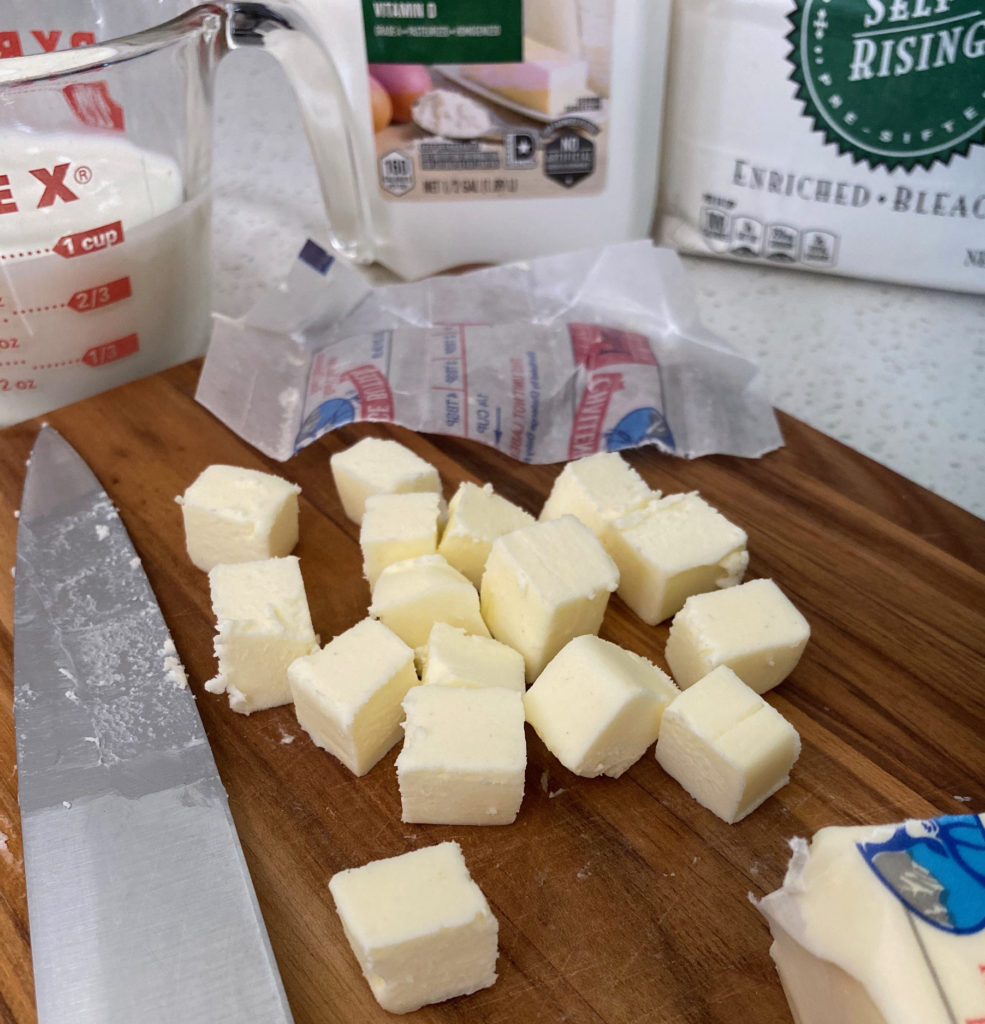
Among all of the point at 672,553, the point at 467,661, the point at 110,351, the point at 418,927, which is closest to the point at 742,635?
the point at 672,553

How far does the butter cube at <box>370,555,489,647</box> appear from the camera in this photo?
890 millimetres

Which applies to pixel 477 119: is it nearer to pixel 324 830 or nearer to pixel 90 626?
pixel 90 626

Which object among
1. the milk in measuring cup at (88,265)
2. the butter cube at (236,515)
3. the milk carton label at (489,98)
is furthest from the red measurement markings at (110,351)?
the milk carton label at (489,98)

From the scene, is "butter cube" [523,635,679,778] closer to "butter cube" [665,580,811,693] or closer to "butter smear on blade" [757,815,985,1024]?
"butter cube" [665,580,811,693]

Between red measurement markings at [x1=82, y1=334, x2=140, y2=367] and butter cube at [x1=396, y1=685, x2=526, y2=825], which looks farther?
red measurement markings at [x1=82, y1=334, x2=140, y2=367]

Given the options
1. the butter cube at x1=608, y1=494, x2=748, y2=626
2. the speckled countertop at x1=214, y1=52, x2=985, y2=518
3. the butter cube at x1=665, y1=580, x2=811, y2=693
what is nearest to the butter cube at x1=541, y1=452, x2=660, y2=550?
the butter cube at x1=608, y1=494, x2=748, y2=626

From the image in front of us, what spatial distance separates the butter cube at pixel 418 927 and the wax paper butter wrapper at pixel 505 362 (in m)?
0.51

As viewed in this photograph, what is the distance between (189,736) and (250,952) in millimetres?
186

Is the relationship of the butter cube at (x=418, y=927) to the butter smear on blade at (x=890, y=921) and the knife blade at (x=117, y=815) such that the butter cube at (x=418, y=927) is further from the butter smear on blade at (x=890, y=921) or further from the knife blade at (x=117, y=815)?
the butter smear on blade at (x=890, y=921)

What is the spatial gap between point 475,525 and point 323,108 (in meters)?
0.55

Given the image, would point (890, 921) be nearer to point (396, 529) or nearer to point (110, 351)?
point (396, 529)

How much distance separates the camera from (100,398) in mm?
1149

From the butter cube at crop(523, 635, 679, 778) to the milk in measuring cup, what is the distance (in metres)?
0.61

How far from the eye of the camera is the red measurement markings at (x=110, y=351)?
114 centimetres
